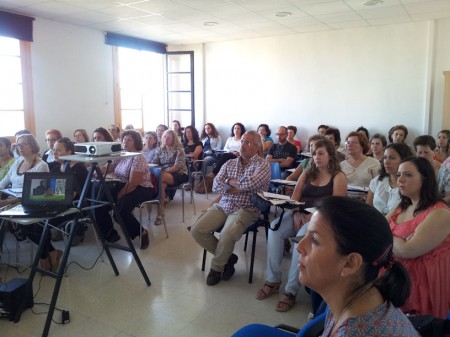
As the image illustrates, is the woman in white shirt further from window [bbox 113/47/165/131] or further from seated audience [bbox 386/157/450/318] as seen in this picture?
window [bbox 113/47/165/131]

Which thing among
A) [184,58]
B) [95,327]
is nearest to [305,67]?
[184,58]

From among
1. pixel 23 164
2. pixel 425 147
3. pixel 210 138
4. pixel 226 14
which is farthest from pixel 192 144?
pixel 425 147

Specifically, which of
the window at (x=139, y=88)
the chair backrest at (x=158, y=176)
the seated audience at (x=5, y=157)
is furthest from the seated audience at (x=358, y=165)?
the window at (x=139, y=88)

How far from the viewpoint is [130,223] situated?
3.95 meters

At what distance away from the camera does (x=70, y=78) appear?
661 cm

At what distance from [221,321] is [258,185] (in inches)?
45.6

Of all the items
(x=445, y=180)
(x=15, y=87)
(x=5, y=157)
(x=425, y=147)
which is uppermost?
(x=15, y=87)

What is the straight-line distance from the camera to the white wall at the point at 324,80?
6621mm

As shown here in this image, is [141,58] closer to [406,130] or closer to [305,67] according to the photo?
[305,67]

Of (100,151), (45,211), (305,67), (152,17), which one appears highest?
(152,17)

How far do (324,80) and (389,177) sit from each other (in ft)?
15.6

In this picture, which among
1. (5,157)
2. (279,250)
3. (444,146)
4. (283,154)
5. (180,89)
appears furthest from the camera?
(180,89)

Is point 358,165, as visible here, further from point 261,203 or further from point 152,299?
point 152,299

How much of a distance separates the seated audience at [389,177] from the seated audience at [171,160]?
262 centimetres
